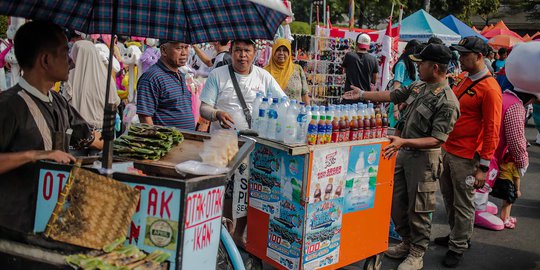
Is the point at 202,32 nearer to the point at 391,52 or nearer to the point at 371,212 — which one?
the point at 371,212

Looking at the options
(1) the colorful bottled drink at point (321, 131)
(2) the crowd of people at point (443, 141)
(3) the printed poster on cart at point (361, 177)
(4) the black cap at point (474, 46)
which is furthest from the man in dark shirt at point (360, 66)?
(1) the colorful bottled drink at point (321, 131)

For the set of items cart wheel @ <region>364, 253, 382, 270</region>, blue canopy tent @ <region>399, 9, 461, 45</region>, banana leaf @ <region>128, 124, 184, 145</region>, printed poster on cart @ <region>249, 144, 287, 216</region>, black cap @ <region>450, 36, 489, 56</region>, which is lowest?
cart wheel @ <region>364, 253, 382, 270</region>

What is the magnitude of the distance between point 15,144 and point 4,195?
0.25 metres

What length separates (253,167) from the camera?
4.29 meters

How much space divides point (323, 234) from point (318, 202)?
30 centimetres

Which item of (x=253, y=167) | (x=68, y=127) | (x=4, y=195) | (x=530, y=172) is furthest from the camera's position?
(x=530, y=172)

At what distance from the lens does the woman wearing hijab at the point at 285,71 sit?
6.50m

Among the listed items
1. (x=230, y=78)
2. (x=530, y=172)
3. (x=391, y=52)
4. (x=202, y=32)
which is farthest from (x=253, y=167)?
(x=391, y=52)

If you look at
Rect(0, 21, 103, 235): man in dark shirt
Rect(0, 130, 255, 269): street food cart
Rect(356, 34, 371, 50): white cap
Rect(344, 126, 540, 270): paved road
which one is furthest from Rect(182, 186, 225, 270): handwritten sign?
Rect(356, 34, 371, 50): white cap

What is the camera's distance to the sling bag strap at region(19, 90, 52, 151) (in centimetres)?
246

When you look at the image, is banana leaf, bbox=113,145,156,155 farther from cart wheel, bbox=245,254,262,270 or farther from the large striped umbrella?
cart wheel, bbox=245,254,262,270

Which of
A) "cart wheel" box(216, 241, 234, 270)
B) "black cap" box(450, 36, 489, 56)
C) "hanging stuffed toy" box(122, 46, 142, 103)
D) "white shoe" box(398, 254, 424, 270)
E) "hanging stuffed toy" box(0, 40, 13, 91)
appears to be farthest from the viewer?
"hanging stuffed toy" box(122, 46, 142, 103)

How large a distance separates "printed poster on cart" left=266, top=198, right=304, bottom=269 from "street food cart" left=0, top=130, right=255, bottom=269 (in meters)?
Answer: 1.61

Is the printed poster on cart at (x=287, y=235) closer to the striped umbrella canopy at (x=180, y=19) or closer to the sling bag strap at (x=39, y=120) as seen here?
the striped umbrella canopy at (x=180, y=19)
